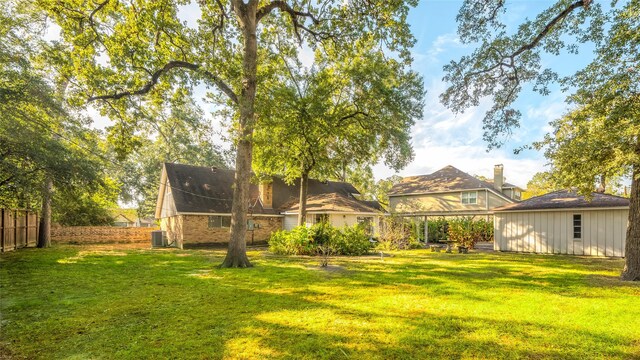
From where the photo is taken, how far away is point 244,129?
12852mm

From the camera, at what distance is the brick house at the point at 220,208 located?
2312 cm

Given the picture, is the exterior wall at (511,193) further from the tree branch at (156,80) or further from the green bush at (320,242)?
the tree branch at (156,80)

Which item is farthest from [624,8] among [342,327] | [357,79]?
[342,327]

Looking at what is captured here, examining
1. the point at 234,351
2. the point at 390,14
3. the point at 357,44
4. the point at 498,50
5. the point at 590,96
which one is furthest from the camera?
the point at 357,44

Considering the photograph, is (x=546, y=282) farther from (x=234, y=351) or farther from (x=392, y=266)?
(x=234, y=351)

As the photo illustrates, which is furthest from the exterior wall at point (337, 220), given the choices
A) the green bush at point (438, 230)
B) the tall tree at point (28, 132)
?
the tall tree at point (28, 132)

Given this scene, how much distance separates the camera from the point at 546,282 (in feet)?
31.4

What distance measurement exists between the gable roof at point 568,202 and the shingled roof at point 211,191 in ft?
54.3

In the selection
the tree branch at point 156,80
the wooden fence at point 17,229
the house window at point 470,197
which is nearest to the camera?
the tree branch at point 156,80

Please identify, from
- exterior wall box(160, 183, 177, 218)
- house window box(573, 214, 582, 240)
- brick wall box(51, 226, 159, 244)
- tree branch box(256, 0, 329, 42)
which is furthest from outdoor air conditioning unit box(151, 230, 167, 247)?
house window box(573, 214, 582, 240)

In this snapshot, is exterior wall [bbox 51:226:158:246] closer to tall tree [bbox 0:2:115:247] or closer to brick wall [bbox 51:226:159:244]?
brick wall [bbox 51:226:159:244]

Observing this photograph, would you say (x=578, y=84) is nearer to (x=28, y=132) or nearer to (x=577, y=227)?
(x=577, y=227)

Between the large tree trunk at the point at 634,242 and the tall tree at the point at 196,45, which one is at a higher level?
the tall tree at the point at 196,45

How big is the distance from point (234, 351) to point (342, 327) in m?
1.79
